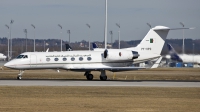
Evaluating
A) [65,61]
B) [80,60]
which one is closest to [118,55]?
[80,60]

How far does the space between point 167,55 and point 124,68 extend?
20397 millimetres

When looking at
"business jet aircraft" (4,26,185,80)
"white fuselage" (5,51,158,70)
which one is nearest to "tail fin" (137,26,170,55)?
"business jet aircraft" (4,26,185,80)

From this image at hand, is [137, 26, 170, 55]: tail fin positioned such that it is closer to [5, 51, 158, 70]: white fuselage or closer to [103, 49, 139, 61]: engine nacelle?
[103, 49, 139, 61]: engine nacelle

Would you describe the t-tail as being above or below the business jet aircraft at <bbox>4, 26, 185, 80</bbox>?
above

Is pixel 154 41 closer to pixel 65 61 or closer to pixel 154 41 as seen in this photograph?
pixel 154 41

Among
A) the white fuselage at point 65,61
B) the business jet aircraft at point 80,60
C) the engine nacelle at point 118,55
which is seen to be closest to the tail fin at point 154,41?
the business jet aircraft at point 80,60

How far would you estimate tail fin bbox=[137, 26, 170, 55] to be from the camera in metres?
49.0

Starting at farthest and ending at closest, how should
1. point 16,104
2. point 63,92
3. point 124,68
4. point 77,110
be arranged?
point 124,68
point 63,92
point 16,104
point 77,110

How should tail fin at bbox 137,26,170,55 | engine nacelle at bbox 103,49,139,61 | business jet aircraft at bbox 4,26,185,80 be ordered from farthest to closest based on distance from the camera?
tail fin at bbox 137,26,170,55
engine nacelle at bbox 103,49,139,61
business jet aircraft at bbox 4,26,185,80

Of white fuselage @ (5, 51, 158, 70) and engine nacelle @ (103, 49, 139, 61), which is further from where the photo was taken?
engine nacelle @ (103, 49, 139, 61)

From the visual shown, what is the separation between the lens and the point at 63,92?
→ 1266 inches

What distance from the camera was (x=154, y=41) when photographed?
49.3 meters

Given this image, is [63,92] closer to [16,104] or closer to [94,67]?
[16,104]

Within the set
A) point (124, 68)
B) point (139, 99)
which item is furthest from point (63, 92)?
point (124, 68)
